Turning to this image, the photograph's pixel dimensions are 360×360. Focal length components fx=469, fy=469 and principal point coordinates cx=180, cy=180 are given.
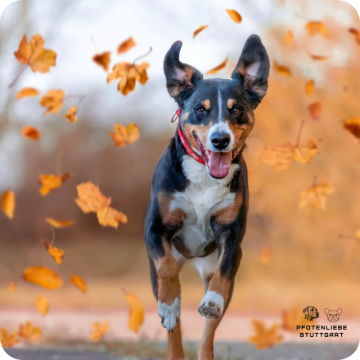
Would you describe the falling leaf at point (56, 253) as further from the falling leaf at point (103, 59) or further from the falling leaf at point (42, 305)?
the falling leaf at point (103, 59)

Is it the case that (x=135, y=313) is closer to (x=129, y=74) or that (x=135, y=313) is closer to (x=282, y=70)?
(x=129, y=74)

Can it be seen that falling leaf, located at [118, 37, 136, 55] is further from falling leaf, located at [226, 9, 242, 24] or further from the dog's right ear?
the dog's right ear

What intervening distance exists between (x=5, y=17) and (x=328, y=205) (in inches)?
123

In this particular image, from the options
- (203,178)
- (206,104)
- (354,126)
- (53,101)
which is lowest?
(354,126)

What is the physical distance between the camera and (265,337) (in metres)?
3.74

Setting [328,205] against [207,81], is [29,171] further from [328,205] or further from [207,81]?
[328,205]

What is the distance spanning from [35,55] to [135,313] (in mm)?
2229

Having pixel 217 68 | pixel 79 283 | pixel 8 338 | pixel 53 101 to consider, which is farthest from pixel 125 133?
pixel 8 338

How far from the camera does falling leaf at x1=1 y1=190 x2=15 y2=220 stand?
4.11 m

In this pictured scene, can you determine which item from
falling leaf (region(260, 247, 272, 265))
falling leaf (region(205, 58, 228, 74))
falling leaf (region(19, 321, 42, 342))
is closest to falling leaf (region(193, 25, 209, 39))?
falling leaf (region(205, 58, 228, 74))

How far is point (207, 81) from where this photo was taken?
285cm

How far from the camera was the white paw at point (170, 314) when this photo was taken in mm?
2586

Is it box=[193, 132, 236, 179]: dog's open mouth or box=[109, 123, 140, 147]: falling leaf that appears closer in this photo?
box=[193, 132, 236, 179]: dog's open mouth

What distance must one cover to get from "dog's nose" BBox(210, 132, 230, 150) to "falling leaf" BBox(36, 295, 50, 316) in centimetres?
233
